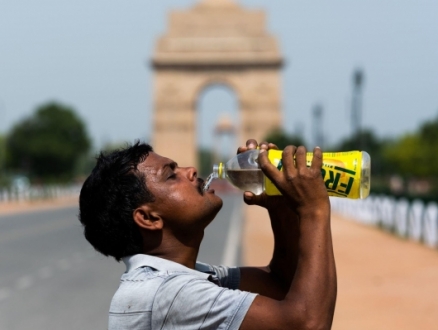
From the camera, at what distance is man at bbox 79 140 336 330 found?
2.21 meters

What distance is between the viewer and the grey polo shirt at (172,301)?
7.24ft

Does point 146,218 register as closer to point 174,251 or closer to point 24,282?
point 174,251

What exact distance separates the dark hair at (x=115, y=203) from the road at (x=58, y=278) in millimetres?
2125

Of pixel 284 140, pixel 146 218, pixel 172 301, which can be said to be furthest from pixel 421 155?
pixel 172 301

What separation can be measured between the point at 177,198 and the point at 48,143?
64976 millimetres

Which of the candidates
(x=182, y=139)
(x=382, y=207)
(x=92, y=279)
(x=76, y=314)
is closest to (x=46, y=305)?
(x=76, y=314)

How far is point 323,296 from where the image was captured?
2195 mm

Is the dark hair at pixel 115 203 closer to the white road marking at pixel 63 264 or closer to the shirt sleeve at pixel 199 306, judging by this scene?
the shirt sleeve at pixel 199 306

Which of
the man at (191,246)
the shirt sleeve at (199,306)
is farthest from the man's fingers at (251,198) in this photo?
the shirt sleeve at (199,306)

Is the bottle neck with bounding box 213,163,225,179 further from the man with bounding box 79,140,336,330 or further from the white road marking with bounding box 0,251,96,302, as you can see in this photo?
the white road marking with bounding box 0,251,96,302

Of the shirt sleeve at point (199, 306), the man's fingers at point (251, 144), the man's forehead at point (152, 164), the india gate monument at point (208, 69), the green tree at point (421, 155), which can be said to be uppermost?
the man's fingers at point (251, 144)

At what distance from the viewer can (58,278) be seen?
470 inches

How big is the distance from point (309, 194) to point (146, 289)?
1.48 ft

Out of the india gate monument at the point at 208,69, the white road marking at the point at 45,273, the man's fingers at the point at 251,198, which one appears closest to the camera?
the man's fingers at the point at 251,198
